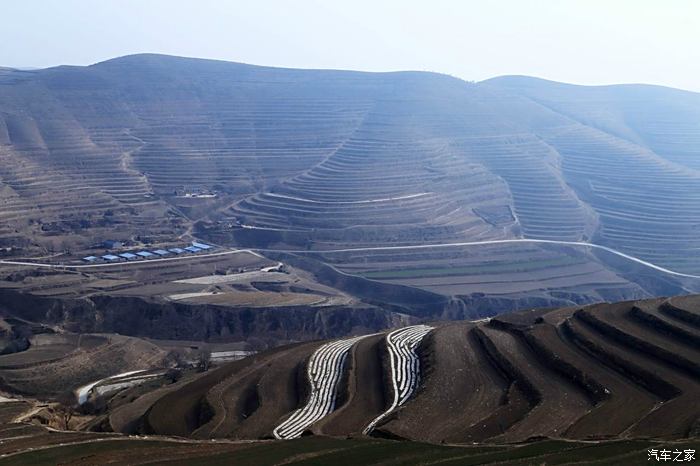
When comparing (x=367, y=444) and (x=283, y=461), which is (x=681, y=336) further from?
(x=283, y=461)

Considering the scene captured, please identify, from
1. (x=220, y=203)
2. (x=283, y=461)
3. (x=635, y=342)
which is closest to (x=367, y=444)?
(x=283, y=461)

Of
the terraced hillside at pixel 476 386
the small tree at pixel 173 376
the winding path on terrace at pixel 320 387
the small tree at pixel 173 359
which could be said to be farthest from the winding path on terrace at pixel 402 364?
the small tree at pixel 173 359

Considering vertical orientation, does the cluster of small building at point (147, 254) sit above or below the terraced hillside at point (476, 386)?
below

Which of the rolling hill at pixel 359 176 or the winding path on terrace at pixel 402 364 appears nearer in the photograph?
the winding path on terrace at pixel 402 364

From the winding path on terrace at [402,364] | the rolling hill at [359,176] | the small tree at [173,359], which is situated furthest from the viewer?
the rolling hill at [359,176]

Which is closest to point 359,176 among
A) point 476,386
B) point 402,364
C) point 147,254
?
point 147,254

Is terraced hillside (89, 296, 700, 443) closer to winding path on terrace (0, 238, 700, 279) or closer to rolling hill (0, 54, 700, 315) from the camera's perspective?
rolling hill (0, 54, 700, 315)

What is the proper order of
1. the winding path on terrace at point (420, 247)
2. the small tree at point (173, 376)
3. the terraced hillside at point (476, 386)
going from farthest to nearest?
1. the winding path on terrace at point (420, 247)
2. the small tree at point (173, 376)
3. the terraced hillside at point (476, 386)

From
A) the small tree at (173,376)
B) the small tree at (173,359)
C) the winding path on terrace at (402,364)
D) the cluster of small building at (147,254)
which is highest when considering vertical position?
the winding path on terrace at (402,364)

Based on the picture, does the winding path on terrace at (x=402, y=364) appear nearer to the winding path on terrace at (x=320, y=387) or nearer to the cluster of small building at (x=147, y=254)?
the winding path on terrace at (x=320, y=387)
